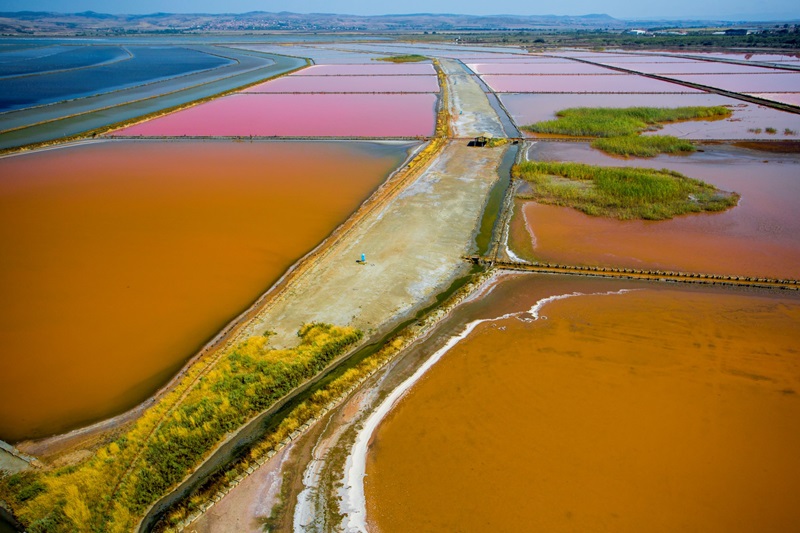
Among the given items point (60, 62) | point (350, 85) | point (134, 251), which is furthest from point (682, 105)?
point (60, 62)

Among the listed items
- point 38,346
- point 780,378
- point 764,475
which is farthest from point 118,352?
point 780,378

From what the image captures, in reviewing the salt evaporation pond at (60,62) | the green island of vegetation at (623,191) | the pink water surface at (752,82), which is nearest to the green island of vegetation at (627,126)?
the green island of vegetation at (623,191)

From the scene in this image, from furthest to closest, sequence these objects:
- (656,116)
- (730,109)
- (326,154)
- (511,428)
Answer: (730,109)
(656,116)
(326,154)
(511,428)

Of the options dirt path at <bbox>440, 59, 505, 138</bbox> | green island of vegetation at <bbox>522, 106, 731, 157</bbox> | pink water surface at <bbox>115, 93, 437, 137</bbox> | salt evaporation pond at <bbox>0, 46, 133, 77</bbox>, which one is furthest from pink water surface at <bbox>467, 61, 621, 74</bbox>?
salt evaporation pond at <bbox>0, 46, 133, 77</bbox>

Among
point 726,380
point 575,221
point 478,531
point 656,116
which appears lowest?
point 478,531

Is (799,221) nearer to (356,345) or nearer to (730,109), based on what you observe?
(356,345)

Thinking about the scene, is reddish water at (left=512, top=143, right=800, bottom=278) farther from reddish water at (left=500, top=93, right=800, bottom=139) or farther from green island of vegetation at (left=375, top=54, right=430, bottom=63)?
green island of vegetation at (left=375, top=54, right=430, bottom=63)

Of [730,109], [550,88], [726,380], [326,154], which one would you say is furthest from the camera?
[550,88]

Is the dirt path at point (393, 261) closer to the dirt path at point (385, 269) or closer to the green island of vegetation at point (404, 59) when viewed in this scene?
the dirt path at point (385, 269)
